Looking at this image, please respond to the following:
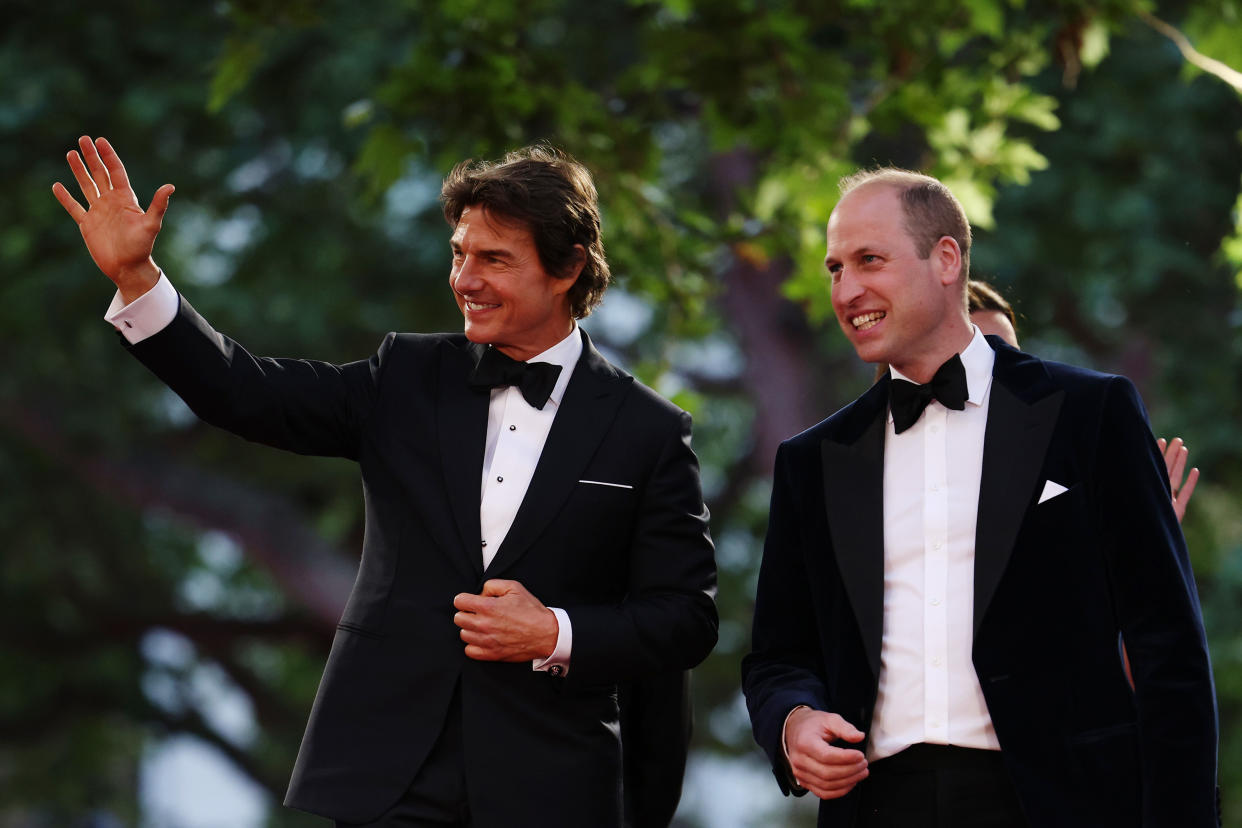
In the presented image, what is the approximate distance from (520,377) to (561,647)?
607mm

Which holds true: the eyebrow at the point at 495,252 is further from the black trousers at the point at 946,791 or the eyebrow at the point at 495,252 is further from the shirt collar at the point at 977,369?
A: the black trousers at the point at 946,791

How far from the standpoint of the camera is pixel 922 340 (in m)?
3.32

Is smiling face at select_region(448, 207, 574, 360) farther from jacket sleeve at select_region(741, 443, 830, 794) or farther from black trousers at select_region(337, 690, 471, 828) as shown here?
black trousers at select_region(337, 690, 471, 828)

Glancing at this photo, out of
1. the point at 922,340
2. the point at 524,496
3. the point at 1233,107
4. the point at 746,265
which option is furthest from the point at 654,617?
the point at 746,265

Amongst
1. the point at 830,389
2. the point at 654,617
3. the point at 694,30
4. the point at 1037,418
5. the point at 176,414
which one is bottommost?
the point at 654,617

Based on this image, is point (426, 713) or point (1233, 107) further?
point (1233, 107)

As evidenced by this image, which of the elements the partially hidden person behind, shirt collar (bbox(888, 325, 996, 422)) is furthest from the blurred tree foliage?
shirt collar (bbox(888, 325, 996, 422))

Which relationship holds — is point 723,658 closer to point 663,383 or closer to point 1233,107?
point 1233,107

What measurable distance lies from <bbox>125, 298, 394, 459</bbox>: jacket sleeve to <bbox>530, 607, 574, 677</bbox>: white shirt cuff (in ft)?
2.05

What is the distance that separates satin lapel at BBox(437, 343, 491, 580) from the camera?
3357 mm

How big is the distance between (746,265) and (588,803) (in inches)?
330

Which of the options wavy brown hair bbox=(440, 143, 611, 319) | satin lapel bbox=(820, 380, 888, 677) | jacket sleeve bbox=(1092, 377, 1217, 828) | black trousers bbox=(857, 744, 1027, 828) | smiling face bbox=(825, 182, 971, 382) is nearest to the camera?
jacket sleeve bbox=(1092, 377, 1217, 828)

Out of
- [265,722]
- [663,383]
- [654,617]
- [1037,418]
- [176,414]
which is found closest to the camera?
[1037,418]

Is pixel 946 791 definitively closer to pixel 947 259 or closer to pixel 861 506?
pixel 861 506
